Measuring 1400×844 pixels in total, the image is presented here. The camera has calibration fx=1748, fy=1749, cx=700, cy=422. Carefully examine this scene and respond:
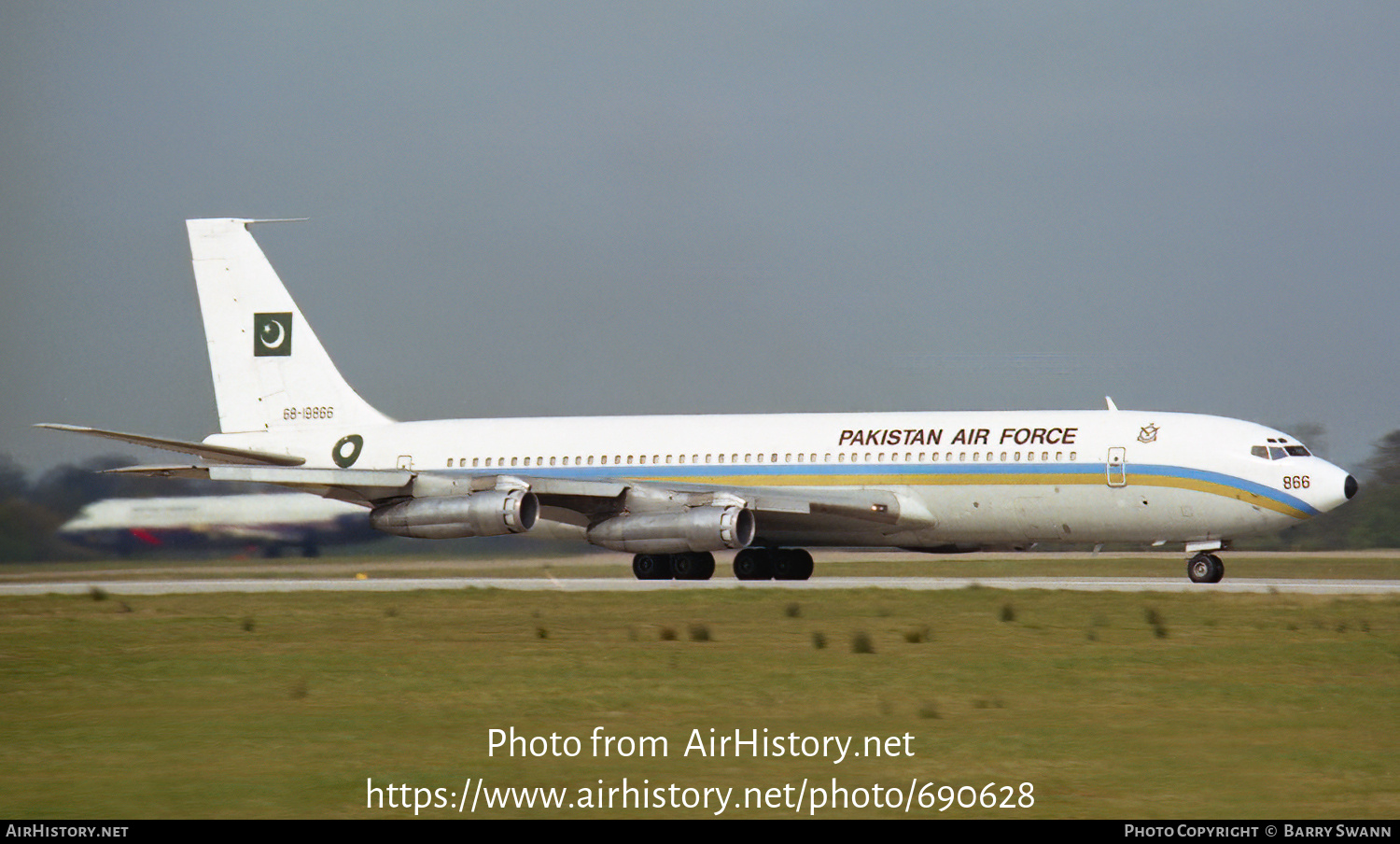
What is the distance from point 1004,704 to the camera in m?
18.5

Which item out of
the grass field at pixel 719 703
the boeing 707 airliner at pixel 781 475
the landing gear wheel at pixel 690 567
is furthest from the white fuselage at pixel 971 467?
the grass field at pixel 719 703

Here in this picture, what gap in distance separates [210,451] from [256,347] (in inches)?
187

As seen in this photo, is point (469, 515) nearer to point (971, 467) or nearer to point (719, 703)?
point (971, 467)

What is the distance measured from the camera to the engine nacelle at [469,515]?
4109 centimetres

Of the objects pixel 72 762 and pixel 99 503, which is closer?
pixel 72 762

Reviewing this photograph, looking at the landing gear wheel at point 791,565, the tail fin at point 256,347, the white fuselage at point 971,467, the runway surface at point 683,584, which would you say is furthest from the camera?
the tail fin at point 256,347

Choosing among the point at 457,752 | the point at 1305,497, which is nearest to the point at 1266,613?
the point at 1305,497

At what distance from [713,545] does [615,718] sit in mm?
22032

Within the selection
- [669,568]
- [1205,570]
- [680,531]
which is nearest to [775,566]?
[669,568]

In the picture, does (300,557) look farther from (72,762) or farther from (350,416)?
(72,762)

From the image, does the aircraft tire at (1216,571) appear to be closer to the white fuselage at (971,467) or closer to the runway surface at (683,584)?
the runway surface at (683,584)

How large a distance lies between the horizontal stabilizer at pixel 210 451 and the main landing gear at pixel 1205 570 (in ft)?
79.0
